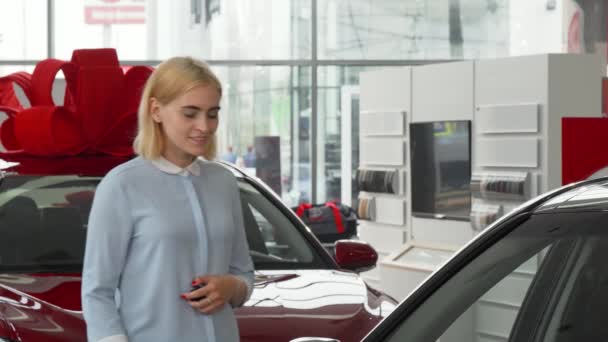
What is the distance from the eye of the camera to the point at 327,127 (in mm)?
13438

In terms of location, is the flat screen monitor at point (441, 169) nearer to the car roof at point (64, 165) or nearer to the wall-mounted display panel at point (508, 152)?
the wall-mounted display panel at point (508, 152)

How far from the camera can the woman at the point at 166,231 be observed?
7.39 ft

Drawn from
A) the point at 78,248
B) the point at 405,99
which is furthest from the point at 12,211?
the point at 405,99

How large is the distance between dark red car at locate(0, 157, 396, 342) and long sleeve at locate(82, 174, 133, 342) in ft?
2.16

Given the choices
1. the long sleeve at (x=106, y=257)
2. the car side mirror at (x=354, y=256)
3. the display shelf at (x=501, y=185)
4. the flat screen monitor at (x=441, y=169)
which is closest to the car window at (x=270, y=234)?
the car side mirror at (x=354, y=256)

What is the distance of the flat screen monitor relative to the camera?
814cm

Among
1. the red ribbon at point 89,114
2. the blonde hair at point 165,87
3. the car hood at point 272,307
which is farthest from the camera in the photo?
the red ribbon at point 89,114

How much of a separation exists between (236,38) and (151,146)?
11132mm

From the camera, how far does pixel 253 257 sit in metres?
3.75

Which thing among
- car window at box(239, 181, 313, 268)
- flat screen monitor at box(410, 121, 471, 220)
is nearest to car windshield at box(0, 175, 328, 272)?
car window at box(239, 181, 313, 268)

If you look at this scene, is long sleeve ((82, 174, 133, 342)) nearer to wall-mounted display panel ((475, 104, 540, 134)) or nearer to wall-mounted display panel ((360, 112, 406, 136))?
wall-mounted display panel ((475, 104, 540, 134))

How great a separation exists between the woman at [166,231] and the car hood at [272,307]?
1.80 feet

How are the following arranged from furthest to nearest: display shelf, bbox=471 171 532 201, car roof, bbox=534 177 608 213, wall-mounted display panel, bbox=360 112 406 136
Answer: wall-mounted display panel, bbox=360 112 406 136, display shelf, bbox=471 171 532 201, car roof, bbox=534 177 608 213

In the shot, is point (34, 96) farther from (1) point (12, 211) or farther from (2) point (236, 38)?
(2) point (236, 38)
